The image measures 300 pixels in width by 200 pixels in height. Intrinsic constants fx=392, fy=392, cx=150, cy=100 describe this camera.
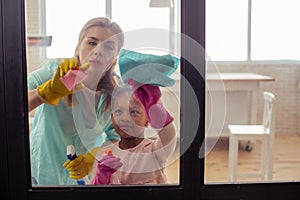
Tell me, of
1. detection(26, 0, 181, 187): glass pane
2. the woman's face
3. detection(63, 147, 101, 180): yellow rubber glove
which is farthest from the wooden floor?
the woman's face

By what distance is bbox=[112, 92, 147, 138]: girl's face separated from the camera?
1.36m

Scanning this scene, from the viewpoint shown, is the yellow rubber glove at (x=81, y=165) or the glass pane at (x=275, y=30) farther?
the glass pane at (x=275, y=30)

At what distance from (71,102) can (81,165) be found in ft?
0.73

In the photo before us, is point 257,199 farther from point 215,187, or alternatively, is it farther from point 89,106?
point 89,106

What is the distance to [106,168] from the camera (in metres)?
1.37

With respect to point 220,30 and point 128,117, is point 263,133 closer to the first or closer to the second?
point 220,30

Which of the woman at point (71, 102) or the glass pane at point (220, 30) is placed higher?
the glass pane at point (220, 30)

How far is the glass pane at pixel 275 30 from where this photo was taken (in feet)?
4.94

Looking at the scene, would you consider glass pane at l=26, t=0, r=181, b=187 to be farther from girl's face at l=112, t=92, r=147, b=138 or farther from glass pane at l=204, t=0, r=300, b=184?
glass pane at l=204, t=0, r=300, b=184

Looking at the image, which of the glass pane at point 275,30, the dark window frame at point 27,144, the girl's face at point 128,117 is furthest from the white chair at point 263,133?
the girl's face at point 128,117

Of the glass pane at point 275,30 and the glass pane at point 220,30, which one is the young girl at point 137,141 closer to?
the glass pane at point 220,30

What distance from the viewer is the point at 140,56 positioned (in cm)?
135

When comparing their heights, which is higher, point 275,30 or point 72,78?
point 275,30

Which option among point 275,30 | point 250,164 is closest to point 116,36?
point 275,30
